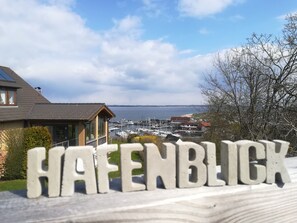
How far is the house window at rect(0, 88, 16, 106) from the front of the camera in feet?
72.7

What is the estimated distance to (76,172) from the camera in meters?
2.35

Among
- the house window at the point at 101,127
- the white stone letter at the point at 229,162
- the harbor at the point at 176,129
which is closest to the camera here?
the white stone letter at the point at 229,162

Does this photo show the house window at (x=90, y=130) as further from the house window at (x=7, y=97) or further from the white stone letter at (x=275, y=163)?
the white stone letter at (x=275, y=163)

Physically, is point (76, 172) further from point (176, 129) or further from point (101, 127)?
point (176, 129)

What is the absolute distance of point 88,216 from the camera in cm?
166

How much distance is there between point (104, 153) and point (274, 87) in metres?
9.03

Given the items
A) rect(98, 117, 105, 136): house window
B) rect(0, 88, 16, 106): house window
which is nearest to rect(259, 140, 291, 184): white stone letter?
rect(0, 88, 16, 106): house window

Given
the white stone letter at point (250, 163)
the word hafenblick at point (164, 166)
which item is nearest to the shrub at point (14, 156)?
the word hafenblick at point (164, 166)

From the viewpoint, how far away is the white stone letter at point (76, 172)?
218cm

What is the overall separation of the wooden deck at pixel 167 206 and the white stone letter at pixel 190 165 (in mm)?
123

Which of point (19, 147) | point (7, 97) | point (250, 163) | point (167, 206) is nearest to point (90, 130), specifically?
point (7, 97)

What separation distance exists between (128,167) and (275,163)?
1.12 metres

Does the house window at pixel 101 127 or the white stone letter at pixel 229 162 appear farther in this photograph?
the house window at pixel 101 127

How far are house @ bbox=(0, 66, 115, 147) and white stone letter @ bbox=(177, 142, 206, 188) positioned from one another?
19.6 m
